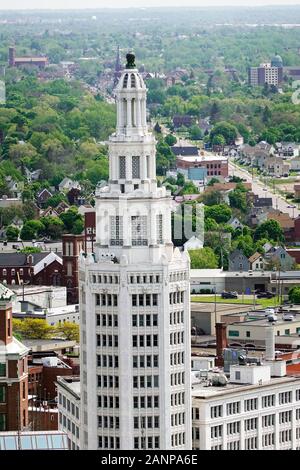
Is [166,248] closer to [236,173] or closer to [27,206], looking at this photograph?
[27,206]

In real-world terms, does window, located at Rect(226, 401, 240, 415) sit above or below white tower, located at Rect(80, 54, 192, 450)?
below

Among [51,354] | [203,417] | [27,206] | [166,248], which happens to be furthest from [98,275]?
[27,206]

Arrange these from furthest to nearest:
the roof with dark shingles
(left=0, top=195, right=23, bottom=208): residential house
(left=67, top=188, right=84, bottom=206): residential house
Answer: (left=67, top=188, right=84, bottom=206): residential house → (left=0, top=195, right=23, bottom=208): residential house → the roof with dark shingles

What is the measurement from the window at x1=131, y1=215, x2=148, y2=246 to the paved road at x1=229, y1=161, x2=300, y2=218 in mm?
65965

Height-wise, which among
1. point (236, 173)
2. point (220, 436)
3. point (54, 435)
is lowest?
point (236, 173)

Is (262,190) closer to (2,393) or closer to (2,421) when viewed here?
(2,393)

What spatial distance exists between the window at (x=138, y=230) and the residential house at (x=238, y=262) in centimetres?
4491

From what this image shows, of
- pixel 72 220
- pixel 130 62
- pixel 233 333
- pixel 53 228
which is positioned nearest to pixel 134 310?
pixel 130 62

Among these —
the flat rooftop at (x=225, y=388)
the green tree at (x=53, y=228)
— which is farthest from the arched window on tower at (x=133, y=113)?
the green tree at (x=53, y=228)

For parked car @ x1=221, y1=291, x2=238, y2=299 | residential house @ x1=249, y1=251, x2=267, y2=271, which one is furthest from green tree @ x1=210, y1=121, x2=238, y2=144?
parked car @ x1=221, y1=291, x2=238, y2=299

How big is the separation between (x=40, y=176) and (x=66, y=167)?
2514 millimetres

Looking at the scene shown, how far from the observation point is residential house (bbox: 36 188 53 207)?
346ft

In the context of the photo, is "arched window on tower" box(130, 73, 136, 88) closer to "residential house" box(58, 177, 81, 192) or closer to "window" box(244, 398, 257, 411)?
"window" box(244, 398, 257, 411)

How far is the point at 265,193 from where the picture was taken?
11269 cm
